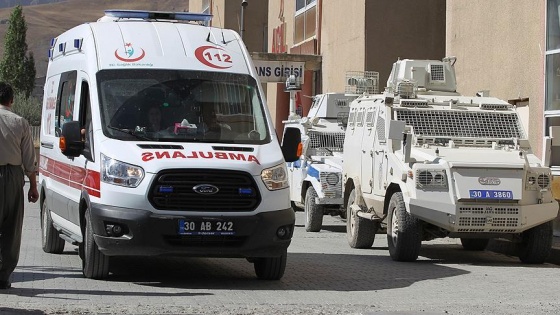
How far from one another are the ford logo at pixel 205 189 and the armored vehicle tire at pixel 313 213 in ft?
33.9

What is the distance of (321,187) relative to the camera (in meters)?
21.9

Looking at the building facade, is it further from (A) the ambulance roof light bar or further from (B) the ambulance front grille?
(B) the ambulance front grille

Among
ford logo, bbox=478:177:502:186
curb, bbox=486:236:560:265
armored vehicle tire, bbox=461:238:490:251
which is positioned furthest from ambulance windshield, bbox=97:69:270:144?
armored vehicle tire, bbox=461:238:490:251

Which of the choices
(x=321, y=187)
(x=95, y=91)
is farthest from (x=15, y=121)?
(x=321, y=187)

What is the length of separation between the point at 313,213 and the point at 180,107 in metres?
9.77

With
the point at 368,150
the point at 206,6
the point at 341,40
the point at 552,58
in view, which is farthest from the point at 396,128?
the point at 206,6

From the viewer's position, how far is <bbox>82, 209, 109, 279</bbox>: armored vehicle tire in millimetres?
12422

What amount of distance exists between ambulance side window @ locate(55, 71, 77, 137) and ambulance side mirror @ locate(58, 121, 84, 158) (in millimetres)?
917

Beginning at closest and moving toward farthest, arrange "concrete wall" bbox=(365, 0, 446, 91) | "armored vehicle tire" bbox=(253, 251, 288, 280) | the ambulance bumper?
the ambulance bumper
"armored vehicle tire" bbox=(253, 251, 288, 280)
"concrete wall" bbox=(365, 0, 446, 91)

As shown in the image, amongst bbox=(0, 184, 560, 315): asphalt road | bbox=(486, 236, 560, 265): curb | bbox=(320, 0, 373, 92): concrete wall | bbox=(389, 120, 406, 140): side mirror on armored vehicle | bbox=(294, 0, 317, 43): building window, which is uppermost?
bbox=(294, 0, 317, 43): building window

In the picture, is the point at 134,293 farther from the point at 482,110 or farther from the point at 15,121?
the point at 482,110

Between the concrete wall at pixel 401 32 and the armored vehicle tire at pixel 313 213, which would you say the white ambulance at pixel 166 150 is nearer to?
the armored vehicle tire at pixel 313 213

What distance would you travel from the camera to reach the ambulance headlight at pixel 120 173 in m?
12.0

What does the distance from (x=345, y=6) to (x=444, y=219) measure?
21.4 metres
